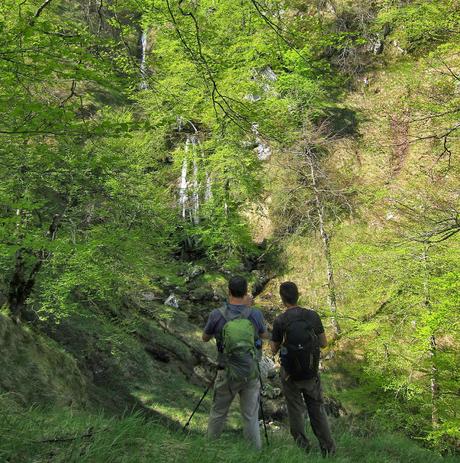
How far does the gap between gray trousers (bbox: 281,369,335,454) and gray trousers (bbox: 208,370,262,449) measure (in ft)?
1.28

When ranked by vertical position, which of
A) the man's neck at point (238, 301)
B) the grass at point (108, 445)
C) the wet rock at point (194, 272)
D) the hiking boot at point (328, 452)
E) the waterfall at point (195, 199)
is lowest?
the hiking boot at point (328, 452)

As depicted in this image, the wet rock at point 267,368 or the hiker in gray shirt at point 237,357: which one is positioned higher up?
the hiker in gray shirt at point 237,357

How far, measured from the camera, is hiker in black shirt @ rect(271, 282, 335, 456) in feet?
12.0

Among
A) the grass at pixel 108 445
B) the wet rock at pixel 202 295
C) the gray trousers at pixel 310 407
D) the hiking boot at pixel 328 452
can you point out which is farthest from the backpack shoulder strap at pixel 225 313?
the wet rock at pixel 202 295

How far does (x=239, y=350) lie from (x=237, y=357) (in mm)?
68

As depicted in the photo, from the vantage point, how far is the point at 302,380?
3.70 m

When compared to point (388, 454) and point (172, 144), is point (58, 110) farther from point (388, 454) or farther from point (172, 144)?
point (172, 144)

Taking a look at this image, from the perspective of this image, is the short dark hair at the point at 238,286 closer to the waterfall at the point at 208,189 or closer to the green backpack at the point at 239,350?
the green backpack at the point at 239,350

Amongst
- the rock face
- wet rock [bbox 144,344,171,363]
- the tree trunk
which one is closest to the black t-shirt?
the rock face

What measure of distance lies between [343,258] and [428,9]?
630cm

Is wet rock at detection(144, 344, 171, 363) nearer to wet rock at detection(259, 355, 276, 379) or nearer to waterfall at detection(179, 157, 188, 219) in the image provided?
wet rock at detection(259, 355, 276, 379)

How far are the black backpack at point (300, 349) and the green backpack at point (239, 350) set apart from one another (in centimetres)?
37

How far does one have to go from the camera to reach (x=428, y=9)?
6.47 metres

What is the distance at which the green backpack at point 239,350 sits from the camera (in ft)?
11.1
